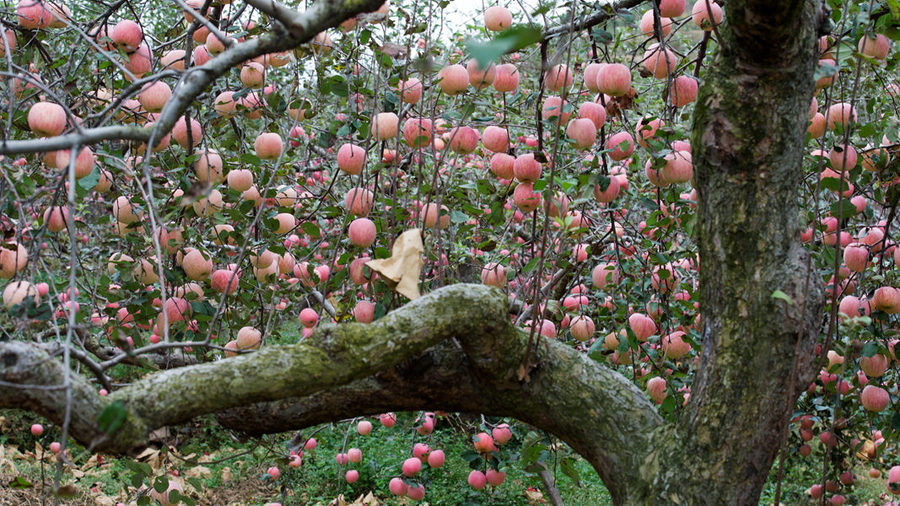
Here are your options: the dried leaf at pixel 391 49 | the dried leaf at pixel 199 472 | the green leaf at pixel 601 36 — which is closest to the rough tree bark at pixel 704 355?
the green leaf at pixel 601 36

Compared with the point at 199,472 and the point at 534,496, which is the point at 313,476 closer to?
the point at 199,472

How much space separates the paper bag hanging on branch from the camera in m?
1.45

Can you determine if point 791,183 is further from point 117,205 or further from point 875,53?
point 117,205

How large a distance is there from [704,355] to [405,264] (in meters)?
0.64

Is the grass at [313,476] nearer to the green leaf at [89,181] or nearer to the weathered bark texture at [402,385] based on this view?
the weathered bark texture at [402,385]

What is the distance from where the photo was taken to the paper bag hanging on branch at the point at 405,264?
4.76ft

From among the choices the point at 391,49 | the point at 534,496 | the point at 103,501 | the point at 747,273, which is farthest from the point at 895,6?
the point at 103,501

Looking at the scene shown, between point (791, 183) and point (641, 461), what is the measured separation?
0.64 meters

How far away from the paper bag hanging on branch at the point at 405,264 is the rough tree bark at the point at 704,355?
9cm

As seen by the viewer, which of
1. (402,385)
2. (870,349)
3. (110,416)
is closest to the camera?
(110,416)

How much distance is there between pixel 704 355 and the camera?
1.50 metres

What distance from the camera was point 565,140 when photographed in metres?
1.72

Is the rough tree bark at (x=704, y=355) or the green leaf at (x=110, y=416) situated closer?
the green leaf at (x=110, y=416)

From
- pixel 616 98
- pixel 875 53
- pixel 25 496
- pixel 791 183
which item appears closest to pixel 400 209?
pixel 616 98
